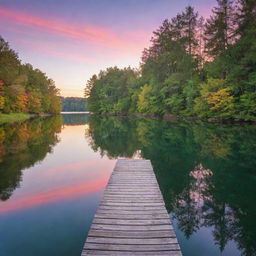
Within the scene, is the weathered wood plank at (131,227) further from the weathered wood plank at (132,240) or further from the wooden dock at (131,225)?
the weathered wood plank at (132,240)

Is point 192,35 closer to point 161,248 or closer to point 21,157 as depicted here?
point 21,157

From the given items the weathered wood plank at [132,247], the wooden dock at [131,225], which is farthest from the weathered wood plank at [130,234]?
the weathered wood plank at [132,247]

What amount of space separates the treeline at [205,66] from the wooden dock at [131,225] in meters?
24.7

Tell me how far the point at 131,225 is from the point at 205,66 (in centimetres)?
3517

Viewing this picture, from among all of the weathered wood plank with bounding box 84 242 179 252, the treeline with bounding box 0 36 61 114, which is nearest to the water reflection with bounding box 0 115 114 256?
the weathered wood plank with bounding box 84 242 179 252

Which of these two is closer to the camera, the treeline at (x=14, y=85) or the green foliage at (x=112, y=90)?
the treeline at (x=14, y=85)

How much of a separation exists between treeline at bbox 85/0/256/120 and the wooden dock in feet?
81.2

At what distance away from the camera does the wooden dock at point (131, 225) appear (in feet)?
12.0

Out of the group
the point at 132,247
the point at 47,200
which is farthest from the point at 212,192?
the point at 47,200

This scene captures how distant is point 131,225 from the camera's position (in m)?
4.43

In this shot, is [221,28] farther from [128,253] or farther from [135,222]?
[128,253]

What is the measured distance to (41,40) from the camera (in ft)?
129

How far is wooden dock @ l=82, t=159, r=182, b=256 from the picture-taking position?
366 cm

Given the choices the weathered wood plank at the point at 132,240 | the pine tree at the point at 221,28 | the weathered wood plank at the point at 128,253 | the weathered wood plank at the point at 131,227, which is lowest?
the weathered wood plank at the point at 128,253
